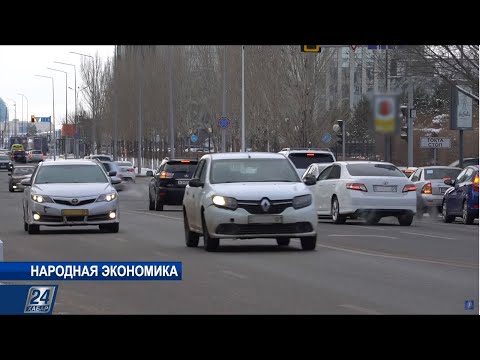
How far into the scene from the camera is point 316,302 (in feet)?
44.3

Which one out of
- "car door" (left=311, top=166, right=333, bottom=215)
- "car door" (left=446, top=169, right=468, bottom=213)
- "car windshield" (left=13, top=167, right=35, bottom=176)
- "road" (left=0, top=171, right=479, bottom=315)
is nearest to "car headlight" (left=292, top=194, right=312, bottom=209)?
"road" (left=0, top=171, right=479, bottom=315)

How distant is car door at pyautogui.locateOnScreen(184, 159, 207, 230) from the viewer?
21641 mm

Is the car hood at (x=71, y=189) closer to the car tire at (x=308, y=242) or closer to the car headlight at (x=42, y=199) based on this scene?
the car headlight at (x=42, y=199)

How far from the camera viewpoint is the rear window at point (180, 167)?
40219mm

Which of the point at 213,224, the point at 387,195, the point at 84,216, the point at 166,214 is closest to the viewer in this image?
the point at 213,224

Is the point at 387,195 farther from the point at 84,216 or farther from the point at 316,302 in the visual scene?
the point at 316,302

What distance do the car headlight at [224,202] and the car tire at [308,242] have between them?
4.47 ft

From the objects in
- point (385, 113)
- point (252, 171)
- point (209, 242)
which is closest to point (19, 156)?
point (252, 171)

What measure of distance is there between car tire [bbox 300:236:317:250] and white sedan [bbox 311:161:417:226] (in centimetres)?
907

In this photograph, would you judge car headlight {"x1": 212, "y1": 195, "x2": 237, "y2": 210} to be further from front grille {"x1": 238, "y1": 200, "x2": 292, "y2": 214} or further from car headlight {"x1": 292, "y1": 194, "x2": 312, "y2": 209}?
car headlight {"x1": 292, "y1": 194, "x2": 312, "y2": 209}

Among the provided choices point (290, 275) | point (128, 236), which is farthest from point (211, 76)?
point (290, 275)

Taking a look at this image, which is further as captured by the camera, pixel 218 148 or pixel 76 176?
pixel 218 148
